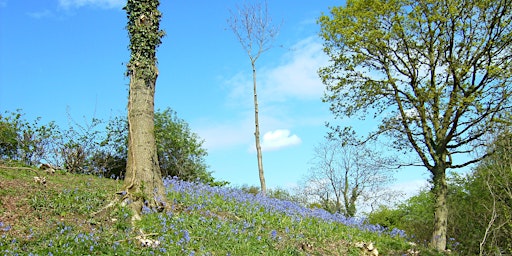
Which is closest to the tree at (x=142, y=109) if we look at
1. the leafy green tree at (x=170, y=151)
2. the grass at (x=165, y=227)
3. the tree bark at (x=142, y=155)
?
the tree bark at (x=142, y=155)

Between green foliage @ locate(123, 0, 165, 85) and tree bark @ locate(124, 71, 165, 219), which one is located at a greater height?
green foliage @ locate(123, 0, 165, 85)

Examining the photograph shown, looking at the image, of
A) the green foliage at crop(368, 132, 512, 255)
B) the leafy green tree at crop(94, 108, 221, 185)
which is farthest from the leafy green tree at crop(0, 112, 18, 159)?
the green foliage at crop(368, 132, 512, 255)

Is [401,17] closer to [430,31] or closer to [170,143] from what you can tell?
[430,31]

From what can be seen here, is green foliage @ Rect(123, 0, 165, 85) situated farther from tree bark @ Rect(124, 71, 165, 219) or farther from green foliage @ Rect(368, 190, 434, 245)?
green foliage @ Rect(368, 190, 434, 245)

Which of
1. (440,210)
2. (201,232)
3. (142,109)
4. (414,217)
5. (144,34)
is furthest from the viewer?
(414,217)

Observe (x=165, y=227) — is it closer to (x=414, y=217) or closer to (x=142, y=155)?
(x=142, y=155)

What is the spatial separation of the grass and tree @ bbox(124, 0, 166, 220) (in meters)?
0.44

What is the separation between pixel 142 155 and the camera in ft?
28.1

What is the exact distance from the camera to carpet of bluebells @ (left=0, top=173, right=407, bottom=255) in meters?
6.43

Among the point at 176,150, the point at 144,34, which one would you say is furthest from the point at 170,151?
the point at 144,34

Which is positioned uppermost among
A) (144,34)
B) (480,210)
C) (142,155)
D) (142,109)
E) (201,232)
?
(144,34)

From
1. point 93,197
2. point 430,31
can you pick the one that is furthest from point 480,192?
point 93,197

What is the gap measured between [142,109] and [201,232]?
274 cm

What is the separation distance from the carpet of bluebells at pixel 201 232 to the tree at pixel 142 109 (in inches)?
17.9
